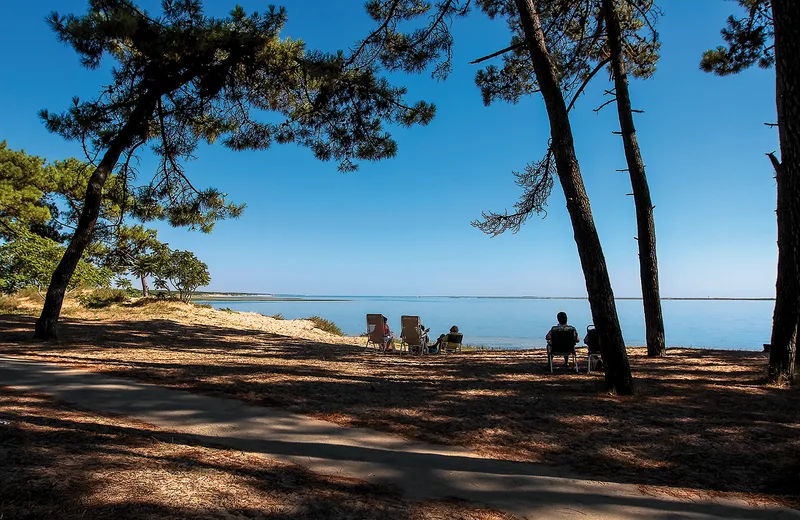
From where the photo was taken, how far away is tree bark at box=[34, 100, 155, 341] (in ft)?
25.8

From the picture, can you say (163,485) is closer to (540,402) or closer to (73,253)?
(540,402)

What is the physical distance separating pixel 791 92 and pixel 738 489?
15.5ft

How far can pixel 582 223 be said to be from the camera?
5.21 meters

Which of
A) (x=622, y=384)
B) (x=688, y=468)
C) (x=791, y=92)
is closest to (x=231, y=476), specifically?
(x=688, y=468)

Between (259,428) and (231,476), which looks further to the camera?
(259,428)

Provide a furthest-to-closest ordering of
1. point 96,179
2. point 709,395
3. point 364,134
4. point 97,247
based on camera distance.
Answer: point 97,247
point 364,134
point 96,179
point 709,395

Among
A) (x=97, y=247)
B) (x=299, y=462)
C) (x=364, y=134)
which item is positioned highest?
(x=364, y=134)

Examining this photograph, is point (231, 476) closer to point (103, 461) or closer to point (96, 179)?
point (103, 461)

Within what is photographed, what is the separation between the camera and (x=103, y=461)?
249cm

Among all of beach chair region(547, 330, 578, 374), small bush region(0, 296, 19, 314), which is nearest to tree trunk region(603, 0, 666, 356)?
beach chair region(547, 330, 578, 374)

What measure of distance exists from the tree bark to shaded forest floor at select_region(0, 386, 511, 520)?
19.6 ft

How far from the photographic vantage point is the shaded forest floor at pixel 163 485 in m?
1.96

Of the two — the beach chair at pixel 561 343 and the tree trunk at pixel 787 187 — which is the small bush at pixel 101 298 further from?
the tree trunk at pixel 787 187

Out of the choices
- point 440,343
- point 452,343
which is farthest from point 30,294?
point 452,343
